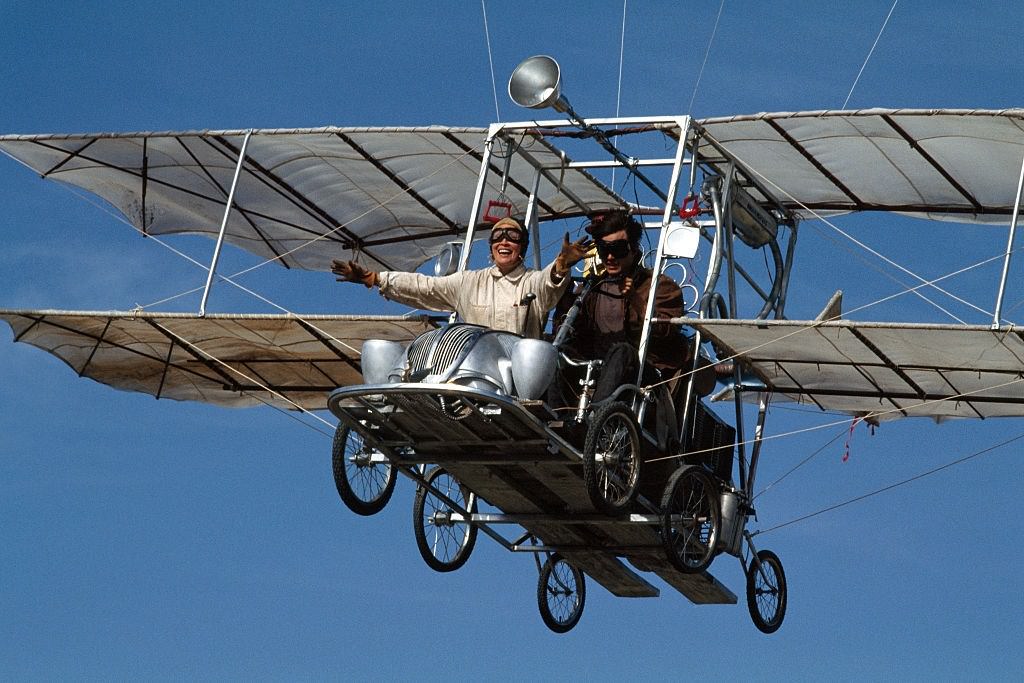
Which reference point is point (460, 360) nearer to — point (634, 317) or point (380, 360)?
point (380, 360)

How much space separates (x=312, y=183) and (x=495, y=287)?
751 cm

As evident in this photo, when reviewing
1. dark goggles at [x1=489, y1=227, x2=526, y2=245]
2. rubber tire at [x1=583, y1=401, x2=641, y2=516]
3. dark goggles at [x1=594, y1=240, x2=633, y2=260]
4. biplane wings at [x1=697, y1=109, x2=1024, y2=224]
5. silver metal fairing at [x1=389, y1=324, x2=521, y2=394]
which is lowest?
rubber tire at [x1=583, y1=401, x2=641, y2=516]

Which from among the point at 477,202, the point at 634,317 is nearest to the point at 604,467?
the point at 634,317

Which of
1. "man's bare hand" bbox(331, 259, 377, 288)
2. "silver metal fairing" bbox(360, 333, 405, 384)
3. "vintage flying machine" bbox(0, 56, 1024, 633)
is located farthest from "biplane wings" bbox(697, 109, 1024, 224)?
"silver metal fairing" bbox(360, 333, 405, 384)

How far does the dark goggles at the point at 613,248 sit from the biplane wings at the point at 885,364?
119cm

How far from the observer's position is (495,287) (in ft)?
64.7

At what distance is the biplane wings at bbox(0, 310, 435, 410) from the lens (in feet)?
73.5

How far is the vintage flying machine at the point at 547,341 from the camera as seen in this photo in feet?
61.6

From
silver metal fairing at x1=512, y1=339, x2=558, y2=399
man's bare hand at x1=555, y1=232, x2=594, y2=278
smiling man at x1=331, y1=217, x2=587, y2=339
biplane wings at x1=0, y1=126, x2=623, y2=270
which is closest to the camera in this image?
silver metal fairing at x1=512, y1=339, x2=558, y2=399

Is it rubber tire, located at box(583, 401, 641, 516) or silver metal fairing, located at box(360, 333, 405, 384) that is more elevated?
silver metal fairing, located at box(360, 333, 405, 384)

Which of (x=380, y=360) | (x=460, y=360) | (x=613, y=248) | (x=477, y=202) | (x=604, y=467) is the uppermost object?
(x=477, y=202)

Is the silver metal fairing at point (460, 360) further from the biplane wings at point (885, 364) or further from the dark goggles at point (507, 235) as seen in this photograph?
the biplane wings at point (885, 364)

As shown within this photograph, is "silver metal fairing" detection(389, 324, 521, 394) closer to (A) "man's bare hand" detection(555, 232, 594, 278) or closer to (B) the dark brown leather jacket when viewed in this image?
(A) "man's bare hand" detection(555, 232, 594, 278)

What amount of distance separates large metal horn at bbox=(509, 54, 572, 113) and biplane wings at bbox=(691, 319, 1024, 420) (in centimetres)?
270
